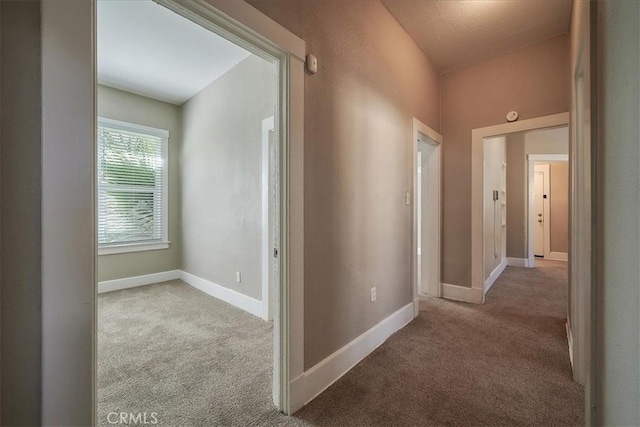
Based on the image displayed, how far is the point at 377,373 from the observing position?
1841 mm

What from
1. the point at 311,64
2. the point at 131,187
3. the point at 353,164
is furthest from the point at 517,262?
the point at 131,187

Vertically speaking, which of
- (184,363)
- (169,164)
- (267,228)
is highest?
(169,164)

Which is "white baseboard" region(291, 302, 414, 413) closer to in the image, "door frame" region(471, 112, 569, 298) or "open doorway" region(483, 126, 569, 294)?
"door frame" region(471, 112, 569, 298)

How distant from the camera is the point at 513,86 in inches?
114

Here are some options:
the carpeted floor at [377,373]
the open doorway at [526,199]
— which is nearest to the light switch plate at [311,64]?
the carpeted floor at [377,373]

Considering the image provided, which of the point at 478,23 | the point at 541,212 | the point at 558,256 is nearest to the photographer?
the point at 478,23

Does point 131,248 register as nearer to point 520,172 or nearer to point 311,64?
point 311,64

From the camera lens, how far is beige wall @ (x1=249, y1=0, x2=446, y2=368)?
164 centimetres

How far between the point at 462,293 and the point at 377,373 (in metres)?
1.92

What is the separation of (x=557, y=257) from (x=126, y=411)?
766 centimetres

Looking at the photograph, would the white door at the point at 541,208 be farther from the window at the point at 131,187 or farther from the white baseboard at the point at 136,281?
the window at the point at 131,187

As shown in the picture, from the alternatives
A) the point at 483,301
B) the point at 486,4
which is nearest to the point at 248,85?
the point at 486,4

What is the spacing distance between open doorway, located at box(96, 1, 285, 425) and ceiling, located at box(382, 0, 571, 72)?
1.49 m

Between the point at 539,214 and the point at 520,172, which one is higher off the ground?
the point at 520,172
